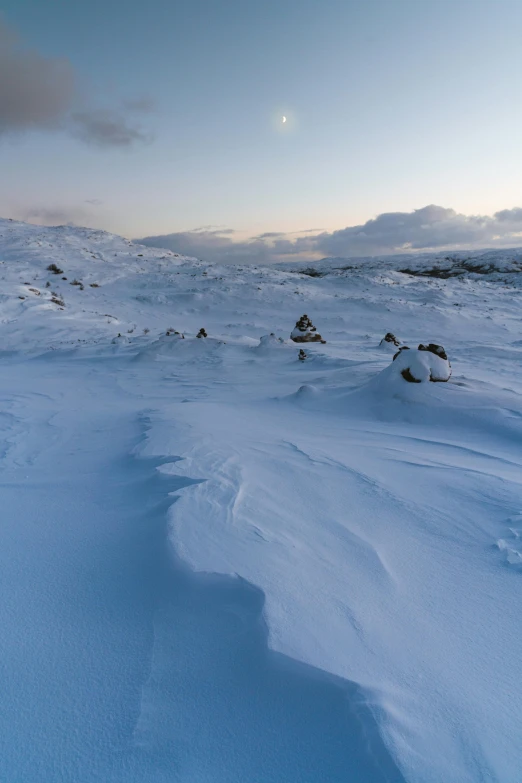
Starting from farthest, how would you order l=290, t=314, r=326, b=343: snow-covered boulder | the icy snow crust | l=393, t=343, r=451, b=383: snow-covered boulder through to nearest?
l=290, t=314, r=326, b=343: snow-covered boulder, l=393, t=343, r=451, b=383: snow-covered boulder, the icy snow crust

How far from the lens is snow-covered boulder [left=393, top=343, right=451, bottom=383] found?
5254mm

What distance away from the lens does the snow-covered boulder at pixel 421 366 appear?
5.25m

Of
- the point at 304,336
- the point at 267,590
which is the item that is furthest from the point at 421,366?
the point at 304,336

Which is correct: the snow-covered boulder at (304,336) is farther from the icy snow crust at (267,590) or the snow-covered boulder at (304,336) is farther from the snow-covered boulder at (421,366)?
the icy snow crust at (267,590)

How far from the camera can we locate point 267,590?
5.64 feet

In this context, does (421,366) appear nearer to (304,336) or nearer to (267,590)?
(267,590)

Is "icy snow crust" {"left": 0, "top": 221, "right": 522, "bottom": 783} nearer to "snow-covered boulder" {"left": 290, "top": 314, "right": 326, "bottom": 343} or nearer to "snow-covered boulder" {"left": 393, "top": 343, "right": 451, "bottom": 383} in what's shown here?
"snow-covered boulder" {"left": 393, "top": 343, "right": 451, "bottom": 383}

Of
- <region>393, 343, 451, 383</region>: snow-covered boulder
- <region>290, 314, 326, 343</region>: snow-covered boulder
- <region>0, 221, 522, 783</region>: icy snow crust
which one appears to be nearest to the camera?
<region>0, 221, 522, 783</region>: icy snow crust

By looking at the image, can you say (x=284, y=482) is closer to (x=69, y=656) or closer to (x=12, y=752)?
(x=69, y=656)

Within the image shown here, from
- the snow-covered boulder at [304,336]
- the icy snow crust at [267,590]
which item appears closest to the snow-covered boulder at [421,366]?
the icy snow crust at [267,590]

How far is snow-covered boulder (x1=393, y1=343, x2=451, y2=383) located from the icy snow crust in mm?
132

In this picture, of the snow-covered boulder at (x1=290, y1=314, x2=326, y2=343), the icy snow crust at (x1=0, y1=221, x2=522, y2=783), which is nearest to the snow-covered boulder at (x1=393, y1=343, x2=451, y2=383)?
the icy snow crust at (x1=0, y1=221, x2=522, y2=783)

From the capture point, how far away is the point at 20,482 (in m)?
3.19

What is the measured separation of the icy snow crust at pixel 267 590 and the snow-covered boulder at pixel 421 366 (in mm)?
132
